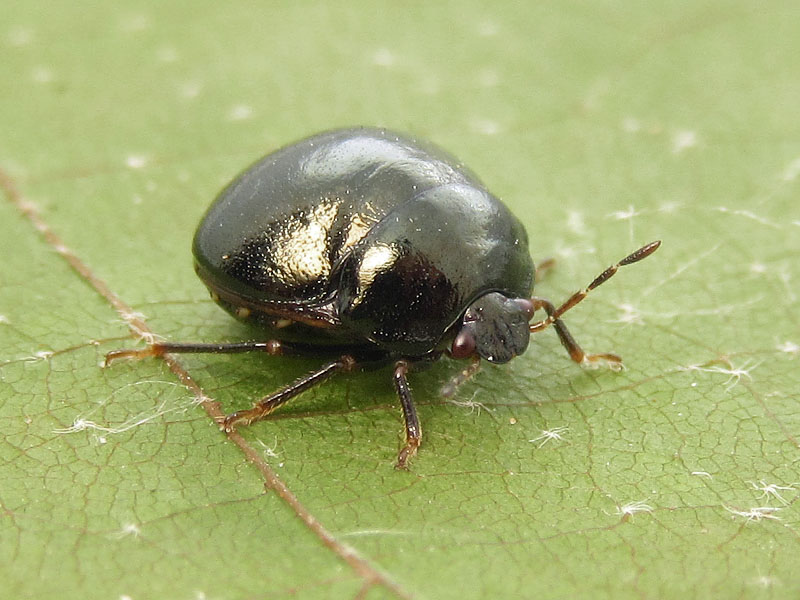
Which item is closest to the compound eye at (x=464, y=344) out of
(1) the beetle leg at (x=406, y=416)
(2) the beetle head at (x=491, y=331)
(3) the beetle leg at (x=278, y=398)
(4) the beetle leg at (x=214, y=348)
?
(2) the beetle head at (x=491, y=331)

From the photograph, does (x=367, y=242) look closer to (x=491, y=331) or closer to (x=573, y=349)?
(x=491, y=331)

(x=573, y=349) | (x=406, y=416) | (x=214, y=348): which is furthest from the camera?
(x=573, y=349)

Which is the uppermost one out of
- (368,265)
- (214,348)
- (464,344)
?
(368,265)

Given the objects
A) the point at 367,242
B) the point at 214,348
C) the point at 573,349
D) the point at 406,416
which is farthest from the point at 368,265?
the point at 573,349

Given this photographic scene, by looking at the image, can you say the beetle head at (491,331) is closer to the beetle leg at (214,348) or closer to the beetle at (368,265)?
the beetle at (368,265)

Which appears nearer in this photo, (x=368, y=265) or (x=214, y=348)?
(x=368, y=265)
